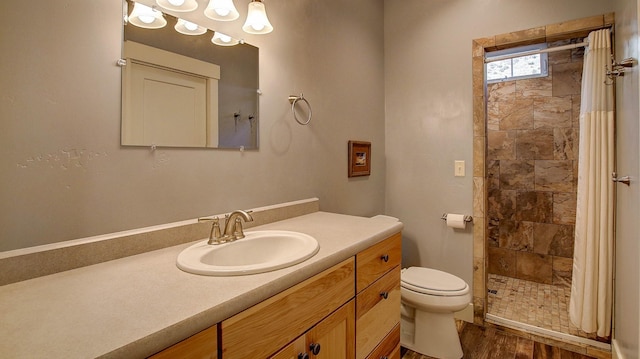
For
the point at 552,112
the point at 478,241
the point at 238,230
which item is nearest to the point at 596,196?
the point at 478,241

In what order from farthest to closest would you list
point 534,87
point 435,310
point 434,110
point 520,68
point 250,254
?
point 520,68
point 534,87
point 434,110
point 435,310
point 250,254

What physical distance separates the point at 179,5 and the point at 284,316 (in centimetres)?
117

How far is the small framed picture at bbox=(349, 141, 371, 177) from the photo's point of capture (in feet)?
7.24

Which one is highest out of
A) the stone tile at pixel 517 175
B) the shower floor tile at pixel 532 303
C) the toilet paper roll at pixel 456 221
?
A: the stone tile at pixel 517 175

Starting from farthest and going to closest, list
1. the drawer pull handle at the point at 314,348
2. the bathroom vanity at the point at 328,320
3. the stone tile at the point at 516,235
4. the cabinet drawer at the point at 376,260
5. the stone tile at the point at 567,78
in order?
1. the stone tile at the point at 516,235
2. the stone tile at the point at 567,78
3. the cabinet drawer at the point at 376,260
4. the drawer pull handle at the point at 314,348
5. the bathroom vanity at the point at 328,320

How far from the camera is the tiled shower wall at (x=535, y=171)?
2.87 m

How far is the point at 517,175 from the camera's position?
10.2 feet

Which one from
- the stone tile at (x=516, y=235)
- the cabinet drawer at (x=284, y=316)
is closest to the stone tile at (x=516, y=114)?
the stone tile at (x=516, y=235)

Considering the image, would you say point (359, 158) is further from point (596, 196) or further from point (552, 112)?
point (552, 112)

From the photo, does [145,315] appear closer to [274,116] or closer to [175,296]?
[175,296]

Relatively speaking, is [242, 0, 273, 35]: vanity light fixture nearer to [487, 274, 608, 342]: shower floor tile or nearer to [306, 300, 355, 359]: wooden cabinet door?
[306, 300, 355, 359]: wooden cabinet door

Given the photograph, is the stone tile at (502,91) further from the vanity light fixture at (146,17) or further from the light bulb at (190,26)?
the vanity light fixture at (146,17)

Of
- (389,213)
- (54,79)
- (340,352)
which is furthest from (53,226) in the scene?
(389,213)

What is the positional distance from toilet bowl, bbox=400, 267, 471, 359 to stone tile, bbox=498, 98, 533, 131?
6.42 feet
